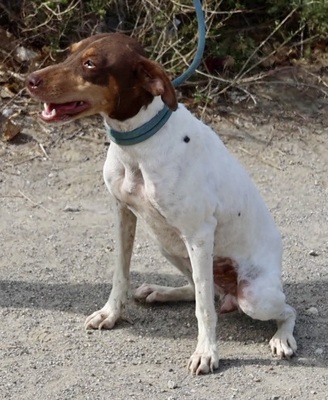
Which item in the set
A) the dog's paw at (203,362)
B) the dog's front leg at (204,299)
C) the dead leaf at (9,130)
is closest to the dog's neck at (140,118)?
the dog's front leg at (204,299)

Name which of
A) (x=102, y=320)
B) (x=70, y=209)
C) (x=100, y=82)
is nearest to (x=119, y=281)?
(x=102, y=320)

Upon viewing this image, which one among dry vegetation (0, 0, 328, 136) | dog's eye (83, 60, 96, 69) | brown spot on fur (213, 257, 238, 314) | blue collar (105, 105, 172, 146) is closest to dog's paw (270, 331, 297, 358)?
brown spot on fur (213, 257, 238, 314)

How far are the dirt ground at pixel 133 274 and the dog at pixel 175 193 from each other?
0.16 meters

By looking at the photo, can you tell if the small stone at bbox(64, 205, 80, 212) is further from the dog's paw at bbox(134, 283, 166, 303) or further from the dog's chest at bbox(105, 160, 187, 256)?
the dog's chest at bbox(105, 160, 187, 256)

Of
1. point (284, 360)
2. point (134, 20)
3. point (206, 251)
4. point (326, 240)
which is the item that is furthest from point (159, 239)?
point (134, 20)

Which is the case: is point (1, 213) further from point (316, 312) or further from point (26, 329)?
point (316, 312)

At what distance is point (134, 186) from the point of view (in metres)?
4.87

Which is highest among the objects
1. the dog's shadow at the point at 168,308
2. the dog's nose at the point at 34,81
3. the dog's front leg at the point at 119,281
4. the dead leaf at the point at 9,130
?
the dog's nose at the point at 34,81

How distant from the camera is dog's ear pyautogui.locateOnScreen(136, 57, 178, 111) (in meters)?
4.52

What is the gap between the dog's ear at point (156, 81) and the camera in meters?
4.52

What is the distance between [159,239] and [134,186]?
0.37 metres

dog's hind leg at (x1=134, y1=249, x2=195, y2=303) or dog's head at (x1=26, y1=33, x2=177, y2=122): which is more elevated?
dog's head at (x1=26, y1=33, x2=177, y2=122)

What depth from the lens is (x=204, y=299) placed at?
4934mm

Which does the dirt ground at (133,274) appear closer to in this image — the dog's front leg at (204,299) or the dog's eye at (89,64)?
the dog's front leg at (204,299)
